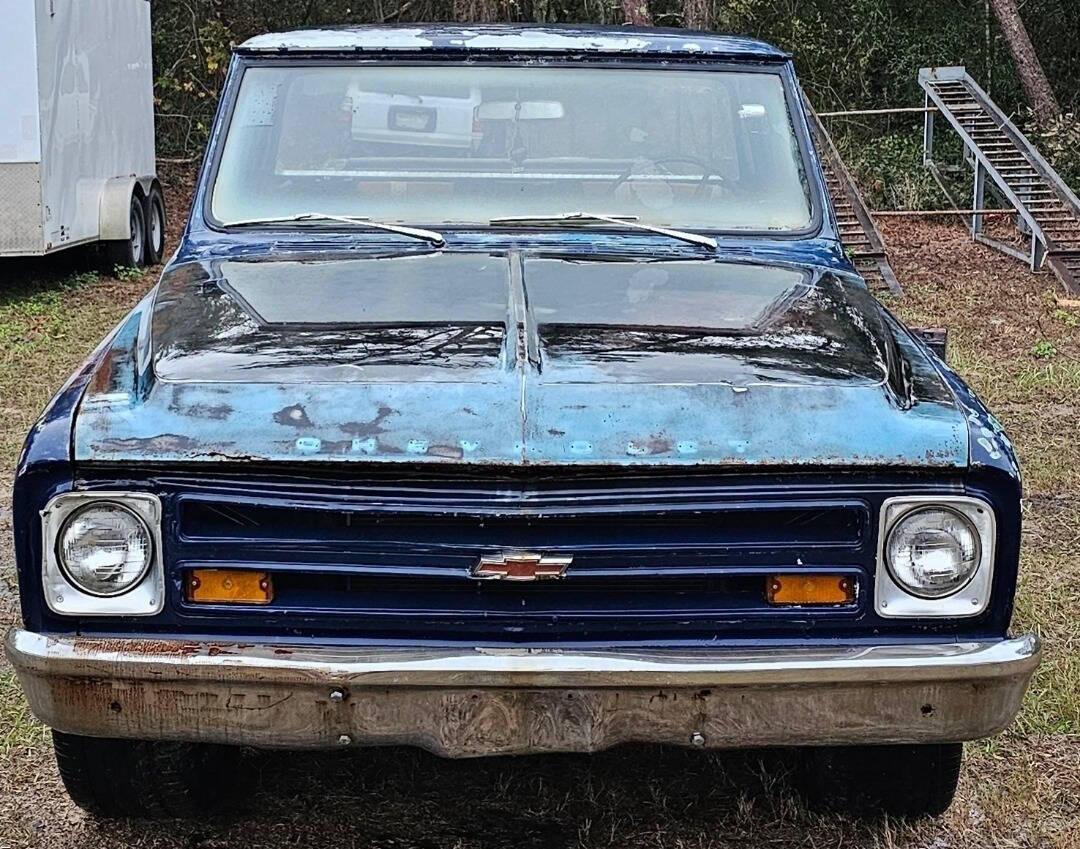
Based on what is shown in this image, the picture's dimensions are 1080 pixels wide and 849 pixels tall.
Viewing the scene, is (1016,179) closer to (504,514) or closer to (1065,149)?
(1065,149)

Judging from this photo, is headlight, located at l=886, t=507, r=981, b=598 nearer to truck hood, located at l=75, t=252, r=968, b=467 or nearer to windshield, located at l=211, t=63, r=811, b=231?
truck hood, located at l=75, t=252, r=968, b=467

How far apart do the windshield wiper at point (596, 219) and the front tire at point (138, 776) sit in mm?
1559

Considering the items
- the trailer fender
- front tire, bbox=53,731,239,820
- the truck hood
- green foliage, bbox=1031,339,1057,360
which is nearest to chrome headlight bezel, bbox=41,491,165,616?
the truck hood

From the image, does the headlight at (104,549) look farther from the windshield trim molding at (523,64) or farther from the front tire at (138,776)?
the windshield trim molding at (523,64)

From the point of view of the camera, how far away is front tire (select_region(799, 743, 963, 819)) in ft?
10.4

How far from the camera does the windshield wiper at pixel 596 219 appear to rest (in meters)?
3.78

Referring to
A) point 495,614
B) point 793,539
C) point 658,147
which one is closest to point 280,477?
point 495,614

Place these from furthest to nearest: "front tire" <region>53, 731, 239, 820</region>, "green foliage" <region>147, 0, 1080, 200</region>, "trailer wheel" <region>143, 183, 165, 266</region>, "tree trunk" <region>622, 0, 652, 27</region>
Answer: "green foliage" <region>147, 0, 1080, 200</region>, "tree trunk" <region>622, 0, 652, 27</region>, "trailer wheel" <region>143, 183, 165, 266</region>, "front tire" <region>53, 731, 239, 820</region>

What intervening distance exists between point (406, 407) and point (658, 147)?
1.72 metres

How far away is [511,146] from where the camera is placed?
4.04 metres

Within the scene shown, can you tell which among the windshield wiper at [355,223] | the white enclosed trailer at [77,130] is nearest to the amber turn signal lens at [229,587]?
the windshield wiper at [355,223]

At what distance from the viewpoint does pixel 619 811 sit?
3.44 m

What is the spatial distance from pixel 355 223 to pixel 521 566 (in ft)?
4.91

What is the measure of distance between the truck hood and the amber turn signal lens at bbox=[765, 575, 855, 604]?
0.78ft
